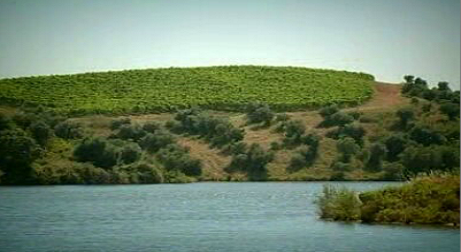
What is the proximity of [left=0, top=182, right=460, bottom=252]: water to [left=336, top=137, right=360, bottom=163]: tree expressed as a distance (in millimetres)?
10424

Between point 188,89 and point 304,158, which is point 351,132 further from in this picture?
point 188,89

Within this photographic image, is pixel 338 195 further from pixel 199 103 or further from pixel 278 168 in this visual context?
pixel 199 103

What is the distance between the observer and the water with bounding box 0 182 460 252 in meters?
35.1

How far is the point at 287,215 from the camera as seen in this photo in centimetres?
4741

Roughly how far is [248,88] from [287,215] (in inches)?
2530

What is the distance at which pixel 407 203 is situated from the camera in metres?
38.6

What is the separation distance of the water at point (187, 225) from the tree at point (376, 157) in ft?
34.1

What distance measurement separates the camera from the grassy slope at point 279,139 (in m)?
78.2

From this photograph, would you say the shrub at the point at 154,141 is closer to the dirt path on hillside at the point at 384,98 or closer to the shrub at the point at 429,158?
the dirt path on hillside at the point at 384,98

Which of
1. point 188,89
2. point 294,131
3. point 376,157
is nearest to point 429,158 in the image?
point 376,157

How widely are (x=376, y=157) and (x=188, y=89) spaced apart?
37.0 metres

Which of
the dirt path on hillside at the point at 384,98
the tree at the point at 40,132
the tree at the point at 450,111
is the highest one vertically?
the dirt path on hillside at the point at 384,98

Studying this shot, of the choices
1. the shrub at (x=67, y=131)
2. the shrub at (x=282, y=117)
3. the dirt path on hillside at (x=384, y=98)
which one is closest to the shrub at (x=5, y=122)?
the shrub at (x=67, y=131)

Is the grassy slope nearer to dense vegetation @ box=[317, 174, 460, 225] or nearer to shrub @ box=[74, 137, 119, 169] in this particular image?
shrub @ box=[74, 137, 119, 169]
